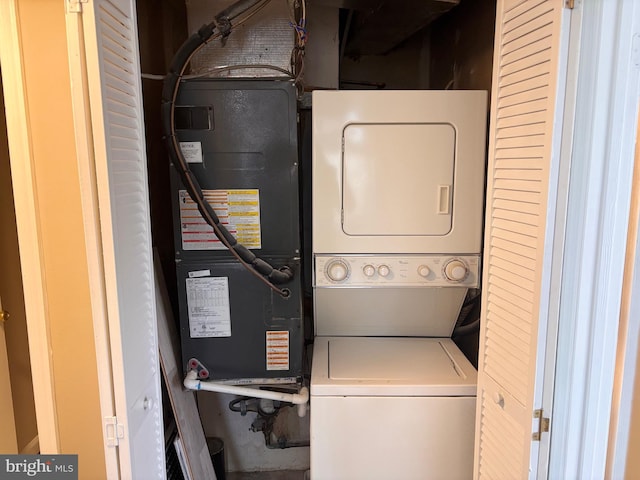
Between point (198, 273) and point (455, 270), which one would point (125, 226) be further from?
point (455, 270)

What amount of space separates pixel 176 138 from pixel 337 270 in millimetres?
772

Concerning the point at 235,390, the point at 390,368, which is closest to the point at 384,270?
the point at 390,368

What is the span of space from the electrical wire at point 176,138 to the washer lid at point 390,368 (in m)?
0.40

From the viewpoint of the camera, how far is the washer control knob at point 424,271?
182 centimetres

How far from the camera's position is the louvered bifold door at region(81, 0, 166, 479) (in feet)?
3.57

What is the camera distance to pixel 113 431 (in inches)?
47.5

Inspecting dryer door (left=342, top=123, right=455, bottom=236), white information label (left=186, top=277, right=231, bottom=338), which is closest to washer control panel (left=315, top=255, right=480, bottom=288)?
dryer door (left=342, top=123, right=455, bottom=236)

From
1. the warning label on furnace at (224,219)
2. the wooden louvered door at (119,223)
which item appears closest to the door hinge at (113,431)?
the wooden louvered door at (119,223)

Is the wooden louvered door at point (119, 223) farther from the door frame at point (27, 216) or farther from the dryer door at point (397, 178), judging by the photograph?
the dryer door at point (397, 178)

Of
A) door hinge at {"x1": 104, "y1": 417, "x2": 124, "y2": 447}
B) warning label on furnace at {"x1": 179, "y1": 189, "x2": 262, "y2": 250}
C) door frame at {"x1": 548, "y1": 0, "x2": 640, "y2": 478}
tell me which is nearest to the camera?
door frame at {"x1": 548, "y1": 0, "x2": 640, "y2": 478}

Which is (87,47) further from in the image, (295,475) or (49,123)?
(295,475)

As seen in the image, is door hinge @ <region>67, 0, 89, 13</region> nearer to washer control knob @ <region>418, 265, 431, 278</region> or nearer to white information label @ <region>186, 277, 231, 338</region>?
white information label @ <region>186, 277, 231, 338</region>

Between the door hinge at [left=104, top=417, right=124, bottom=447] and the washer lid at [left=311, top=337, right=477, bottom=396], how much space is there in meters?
0.67

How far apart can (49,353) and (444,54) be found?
7.38 feet
